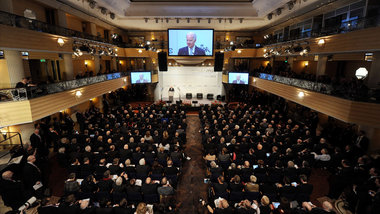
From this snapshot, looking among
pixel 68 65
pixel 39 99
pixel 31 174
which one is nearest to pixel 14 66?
pixel 39 99

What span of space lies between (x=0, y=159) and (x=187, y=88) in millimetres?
21307

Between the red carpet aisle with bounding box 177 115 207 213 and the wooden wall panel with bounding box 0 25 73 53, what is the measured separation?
10.3 m

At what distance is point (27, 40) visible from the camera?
9.65m

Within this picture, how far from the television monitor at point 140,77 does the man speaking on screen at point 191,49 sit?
5.23 metres

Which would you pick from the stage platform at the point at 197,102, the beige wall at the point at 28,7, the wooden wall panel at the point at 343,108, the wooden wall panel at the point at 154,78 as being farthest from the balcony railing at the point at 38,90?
the wooden wall panel at the point at 343,108

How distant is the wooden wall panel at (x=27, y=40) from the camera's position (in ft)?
27.6

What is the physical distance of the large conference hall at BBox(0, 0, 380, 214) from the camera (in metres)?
6.89

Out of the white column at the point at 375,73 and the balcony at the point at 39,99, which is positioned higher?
the white column at the point at 375,73

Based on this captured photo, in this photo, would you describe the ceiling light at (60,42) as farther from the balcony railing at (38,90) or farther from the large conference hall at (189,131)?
the balcony railing at (38,90)

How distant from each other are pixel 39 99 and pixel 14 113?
1235 mm

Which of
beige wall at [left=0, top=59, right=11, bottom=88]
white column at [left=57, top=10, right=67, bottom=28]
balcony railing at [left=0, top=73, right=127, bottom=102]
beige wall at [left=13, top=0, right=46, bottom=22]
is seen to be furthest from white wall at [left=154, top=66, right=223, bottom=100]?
beige wall at [left=0, top=59, right=11, bottom=88]

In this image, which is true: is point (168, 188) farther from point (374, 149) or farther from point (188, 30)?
point (188, 30)

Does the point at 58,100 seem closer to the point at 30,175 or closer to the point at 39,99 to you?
the point at 39,99

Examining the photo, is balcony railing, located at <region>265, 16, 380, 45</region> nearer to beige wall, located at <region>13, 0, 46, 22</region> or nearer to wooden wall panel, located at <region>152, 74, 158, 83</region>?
wooden wall panel, located at <region>152, 74, 158, 83</region>
